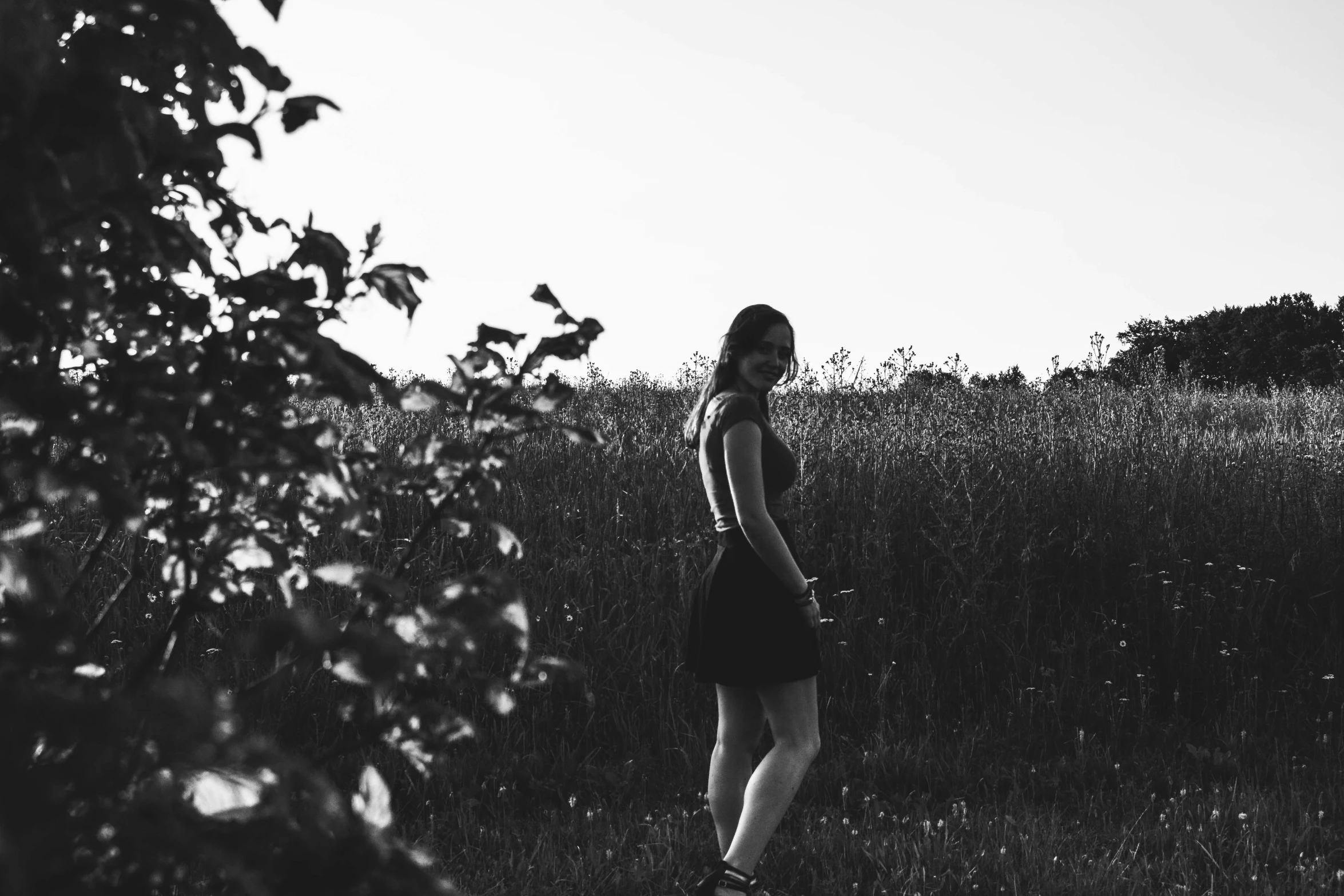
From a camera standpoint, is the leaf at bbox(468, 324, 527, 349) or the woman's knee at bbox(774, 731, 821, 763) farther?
the woman's knee at bbox(774, 731, 821, 763)

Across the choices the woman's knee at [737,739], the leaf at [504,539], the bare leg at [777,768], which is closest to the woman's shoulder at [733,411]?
the bare leg at [777,768]

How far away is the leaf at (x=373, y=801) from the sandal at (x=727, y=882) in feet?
7.65

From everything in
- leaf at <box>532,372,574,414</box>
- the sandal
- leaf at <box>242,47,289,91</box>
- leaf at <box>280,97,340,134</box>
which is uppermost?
leaf at <box>242,47,289,91</box>

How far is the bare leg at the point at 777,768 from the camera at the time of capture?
3.54 m

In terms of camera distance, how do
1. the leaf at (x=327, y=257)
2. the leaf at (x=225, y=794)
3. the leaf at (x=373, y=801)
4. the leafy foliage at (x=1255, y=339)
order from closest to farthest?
the leaf at (x=225, y=794), the leaf at (x=373, y=801), the leaf at (x=327, y=257), the leafy foliage at (x=1255, y=339)

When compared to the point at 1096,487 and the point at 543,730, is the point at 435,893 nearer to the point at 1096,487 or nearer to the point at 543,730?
the point at 543,730

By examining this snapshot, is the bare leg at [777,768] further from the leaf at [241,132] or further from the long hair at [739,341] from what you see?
the leaf at [241,132]

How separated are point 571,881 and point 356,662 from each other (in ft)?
9.99

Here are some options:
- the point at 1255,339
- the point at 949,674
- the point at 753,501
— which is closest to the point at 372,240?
the point at 753,501

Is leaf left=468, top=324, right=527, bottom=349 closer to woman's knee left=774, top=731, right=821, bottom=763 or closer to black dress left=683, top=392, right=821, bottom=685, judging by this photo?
black dress left=683, top=392, right=821, bottom=685

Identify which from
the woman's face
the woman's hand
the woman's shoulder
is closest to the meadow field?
the woman's hand

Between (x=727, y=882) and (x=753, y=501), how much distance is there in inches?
52.3

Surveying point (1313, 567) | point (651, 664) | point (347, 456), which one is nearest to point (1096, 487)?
point (1313, 567)

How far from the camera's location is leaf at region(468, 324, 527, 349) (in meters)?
1.73
